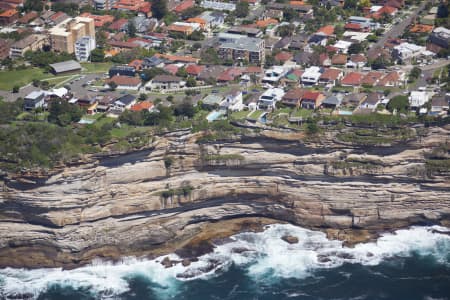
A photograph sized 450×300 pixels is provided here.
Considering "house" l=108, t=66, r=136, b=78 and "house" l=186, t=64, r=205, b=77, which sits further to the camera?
"house" l=186, t=64, r=205, b=77

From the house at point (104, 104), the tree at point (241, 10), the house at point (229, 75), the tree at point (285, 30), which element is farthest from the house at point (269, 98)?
the tree at point (241, 10)

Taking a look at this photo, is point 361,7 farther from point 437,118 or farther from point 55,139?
point 55,139

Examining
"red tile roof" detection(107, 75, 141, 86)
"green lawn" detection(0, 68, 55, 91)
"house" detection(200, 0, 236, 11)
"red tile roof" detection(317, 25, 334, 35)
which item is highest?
"red tile roof" detection(317, 25, 334, 35)

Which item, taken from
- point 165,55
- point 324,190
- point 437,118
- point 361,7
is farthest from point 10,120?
point 361,7

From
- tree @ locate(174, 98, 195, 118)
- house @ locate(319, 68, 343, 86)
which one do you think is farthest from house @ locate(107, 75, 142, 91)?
house @ locate(319, 68, 343, 86)

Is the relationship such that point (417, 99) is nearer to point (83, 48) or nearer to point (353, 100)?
point (353, 100)

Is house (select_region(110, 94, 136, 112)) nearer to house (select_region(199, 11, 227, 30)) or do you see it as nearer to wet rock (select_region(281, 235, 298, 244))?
wet rock (select_region(281, 235, 298, 244))
